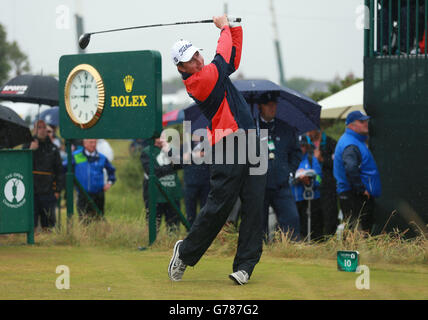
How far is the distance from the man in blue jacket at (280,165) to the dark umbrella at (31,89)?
4.21m

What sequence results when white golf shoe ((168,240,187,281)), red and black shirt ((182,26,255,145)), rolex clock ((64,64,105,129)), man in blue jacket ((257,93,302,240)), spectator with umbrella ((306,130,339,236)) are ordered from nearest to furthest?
red and black shirt ((182,26,255,145)) < white golf shoe ((168,240,187,281)) < rolex clock ((64,64,105,129)) < man in blue jacket ((257,93,302,240)) < spectator with umbrella ((306,130,339,236))

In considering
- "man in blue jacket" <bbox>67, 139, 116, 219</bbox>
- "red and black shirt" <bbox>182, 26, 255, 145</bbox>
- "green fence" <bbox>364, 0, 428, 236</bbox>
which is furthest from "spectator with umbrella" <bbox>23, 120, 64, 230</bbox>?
"red and black shirt" <bbox>182, 26, 255, 145</bbox>

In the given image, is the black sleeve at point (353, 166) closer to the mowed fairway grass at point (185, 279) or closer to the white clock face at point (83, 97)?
the mowed fairway grass at point (185, 279)

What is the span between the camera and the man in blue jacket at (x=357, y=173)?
33.5 feet

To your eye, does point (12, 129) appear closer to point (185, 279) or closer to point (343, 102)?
point (185, 279)

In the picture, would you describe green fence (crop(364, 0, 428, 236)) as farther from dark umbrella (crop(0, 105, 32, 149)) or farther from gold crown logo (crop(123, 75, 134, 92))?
dark umbrella (crop(0, 105, 32, 149))

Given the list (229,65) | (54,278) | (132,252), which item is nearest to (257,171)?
(229,65)

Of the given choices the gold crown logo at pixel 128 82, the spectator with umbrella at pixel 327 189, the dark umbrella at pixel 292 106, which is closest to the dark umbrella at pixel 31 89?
the dark umbrella at pixel 292 106

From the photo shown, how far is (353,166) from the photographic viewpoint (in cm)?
1020

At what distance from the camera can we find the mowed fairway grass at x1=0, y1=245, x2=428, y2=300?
6.54 m

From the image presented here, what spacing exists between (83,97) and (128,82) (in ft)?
2.52

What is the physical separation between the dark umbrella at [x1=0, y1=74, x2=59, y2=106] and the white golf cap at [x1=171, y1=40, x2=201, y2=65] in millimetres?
6814
